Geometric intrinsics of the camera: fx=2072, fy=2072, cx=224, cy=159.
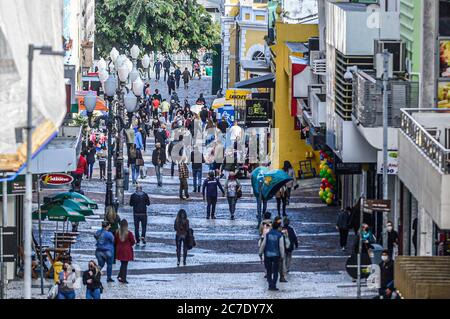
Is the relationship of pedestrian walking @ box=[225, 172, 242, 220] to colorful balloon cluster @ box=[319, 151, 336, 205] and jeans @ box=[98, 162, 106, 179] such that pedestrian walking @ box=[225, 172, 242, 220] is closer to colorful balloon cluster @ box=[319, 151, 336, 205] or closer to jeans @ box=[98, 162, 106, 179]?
colorful balloon cluster @ box=[319, 151, 336, 205]

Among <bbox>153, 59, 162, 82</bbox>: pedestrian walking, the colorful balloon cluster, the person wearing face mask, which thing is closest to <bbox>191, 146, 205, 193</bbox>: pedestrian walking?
the colorful balloon cluster

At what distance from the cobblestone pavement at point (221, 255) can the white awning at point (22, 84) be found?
5.28 m

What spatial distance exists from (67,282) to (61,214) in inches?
232

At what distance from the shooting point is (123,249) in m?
37.8

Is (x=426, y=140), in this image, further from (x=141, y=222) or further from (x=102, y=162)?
(x=102, y=162)

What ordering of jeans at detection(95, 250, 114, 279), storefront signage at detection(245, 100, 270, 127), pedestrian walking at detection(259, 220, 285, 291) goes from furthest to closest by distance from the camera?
storefront signage at detection(245, 100, 270, 127) → jeans at detection(95, 250, 114, 279) → pedestrian walking at detection(259, 220, 285, 291)

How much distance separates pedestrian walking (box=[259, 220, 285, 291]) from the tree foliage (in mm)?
59720

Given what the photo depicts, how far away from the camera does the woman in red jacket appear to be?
123 ft

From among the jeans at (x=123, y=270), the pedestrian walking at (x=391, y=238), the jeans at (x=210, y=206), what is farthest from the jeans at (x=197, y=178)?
the jeans at (x=123, y=270)

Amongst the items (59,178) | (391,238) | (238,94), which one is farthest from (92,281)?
(238,94)

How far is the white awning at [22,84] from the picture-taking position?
2911 centimetres

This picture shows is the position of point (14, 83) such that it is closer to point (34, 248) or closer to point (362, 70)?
point (34, 248)

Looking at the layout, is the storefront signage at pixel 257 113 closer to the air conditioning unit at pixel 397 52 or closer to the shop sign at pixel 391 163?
the air conditioning unit at pixel 397 52

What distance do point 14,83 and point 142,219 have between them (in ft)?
45.0
